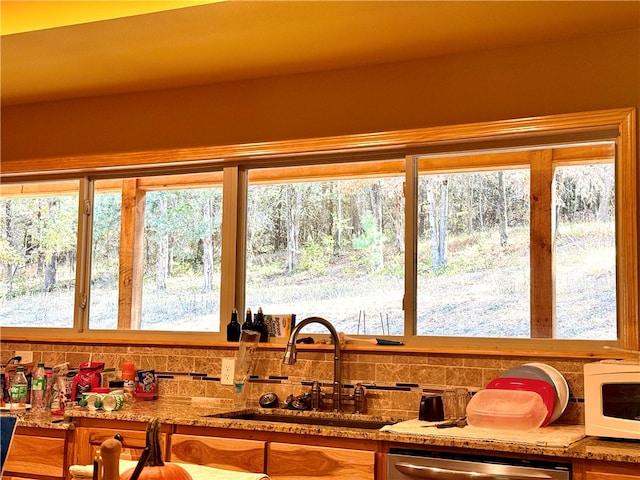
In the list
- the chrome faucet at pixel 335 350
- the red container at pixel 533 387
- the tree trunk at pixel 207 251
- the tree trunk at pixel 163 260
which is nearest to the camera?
the red container at pixel 533 387

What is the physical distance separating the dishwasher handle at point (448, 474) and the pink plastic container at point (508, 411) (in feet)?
1.15

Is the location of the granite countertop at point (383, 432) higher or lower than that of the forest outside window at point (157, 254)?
lower

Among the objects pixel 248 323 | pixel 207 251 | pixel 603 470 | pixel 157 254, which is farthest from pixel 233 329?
pixel 603 470

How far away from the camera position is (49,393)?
3.99m

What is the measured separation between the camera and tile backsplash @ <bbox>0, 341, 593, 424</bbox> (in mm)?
3281

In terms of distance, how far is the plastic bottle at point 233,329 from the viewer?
150 inches

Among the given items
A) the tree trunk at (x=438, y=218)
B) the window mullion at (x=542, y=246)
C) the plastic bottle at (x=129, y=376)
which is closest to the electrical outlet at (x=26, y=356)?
the plastic bottle at (x=129, y=376)

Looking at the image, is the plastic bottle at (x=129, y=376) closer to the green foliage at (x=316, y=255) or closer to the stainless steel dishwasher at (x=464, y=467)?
the green foliage at (x=316, y=255)

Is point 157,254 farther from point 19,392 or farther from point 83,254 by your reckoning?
point 19,392

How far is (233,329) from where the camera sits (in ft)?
12.6

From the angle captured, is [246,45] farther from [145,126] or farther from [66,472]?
[66,472]

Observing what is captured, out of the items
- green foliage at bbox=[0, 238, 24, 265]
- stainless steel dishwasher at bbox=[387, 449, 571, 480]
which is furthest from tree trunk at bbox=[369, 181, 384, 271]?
green foliage at bbox=[0, 238, 24, 265]

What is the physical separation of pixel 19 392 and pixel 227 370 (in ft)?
3.49

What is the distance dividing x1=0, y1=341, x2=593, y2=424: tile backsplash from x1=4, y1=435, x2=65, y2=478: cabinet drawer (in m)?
0.64
